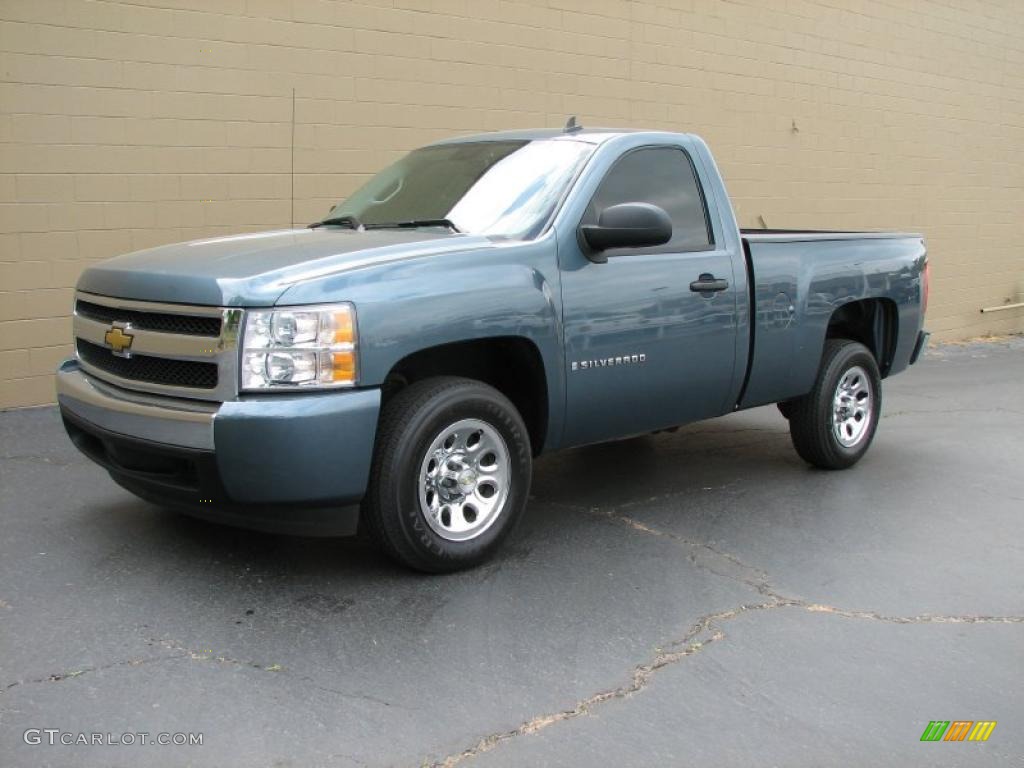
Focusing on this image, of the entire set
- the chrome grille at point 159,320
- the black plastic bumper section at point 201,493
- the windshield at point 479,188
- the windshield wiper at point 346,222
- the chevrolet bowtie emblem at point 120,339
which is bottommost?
the black plastic bumper section at point 201,493

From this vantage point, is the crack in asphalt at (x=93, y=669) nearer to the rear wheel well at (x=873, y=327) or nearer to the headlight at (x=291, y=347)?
the headlight at (x=291, y=347)

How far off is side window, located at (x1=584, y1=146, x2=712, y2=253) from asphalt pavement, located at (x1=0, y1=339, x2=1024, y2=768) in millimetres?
1481

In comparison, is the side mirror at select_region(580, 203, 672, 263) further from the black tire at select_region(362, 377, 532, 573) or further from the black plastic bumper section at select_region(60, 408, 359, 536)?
the black plastic bumper section at select_region(60, 408, 359, 536)

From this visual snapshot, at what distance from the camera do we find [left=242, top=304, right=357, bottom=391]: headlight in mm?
4250

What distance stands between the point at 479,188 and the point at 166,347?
182cm

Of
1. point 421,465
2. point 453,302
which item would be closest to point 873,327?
point 453,302

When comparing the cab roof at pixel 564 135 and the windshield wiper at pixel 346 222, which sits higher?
the cab roof at pixel 564 135

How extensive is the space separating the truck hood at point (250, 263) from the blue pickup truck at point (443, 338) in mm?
13

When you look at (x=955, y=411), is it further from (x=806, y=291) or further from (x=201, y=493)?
(x=201, y=493)

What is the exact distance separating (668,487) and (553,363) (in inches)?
70.8

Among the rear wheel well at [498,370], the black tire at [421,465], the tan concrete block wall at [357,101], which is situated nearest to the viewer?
the black tire at [421,465]

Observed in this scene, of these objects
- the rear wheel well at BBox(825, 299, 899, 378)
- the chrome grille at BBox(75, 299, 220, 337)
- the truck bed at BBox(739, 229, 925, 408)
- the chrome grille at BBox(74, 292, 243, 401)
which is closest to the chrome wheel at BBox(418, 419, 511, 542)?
the chrome grille at BBox(74, 292, 243, 401)

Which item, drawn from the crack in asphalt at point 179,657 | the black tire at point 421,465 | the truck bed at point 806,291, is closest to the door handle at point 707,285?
the truck bed at point 806,291

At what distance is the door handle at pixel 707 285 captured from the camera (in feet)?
18.6
